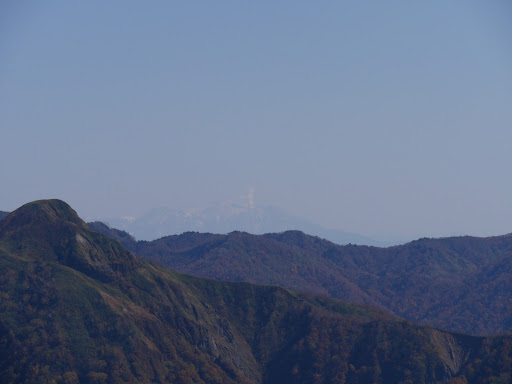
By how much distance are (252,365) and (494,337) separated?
67.9 metres

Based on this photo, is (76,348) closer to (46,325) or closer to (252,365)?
(46,325)

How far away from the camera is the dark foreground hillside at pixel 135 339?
155750mm

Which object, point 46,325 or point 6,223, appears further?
point 6,223

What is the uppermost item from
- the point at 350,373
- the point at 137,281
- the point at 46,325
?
the point at 137,281

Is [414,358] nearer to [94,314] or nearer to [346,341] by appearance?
[346,341]

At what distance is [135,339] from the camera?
541 feet

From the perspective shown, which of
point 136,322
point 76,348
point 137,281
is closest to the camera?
point 76,348

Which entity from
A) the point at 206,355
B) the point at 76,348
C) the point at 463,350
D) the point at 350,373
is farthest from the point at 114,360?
the point at 463,350

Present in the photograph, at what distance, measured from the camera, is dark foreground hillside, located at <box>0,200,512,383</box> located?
511ft

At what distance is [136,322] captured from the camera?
17325 centimetres

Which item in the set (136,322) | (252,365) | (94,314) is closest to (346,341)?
(252,365)

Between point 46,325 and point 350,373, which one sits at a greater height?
point 46,325

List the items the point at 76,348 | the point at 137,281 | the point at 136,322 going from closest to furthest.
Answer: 1. the point at 76,348
2. the point at 136,322
3. the point at 137,281

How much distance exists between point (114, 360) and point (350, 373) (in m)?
65.9
